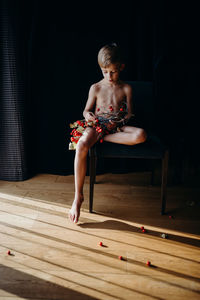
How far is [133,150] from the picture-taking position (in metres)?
1.79

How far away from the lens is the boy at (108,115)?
5.84ft

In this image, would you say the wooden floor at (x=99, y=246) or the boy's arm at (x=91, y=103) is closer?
the wooden floor at (x=99, y=246)

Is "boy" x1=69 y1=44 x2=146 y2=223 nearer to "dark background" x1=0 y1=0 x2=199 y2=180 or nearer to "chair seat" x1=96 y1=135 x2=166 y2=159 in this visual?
"chair seat" x1=96 y1=135 x2=166 y2=159

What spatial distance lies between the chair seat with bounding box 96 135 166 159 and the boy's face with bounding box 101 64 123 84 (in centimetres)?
48

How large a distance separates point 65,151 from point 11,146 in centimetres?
52

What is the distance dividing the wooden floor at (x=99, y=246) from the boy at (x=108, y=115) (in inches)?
9.0

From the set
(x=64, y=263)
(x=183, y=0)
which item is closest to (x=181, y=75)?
(x=183, y=0)

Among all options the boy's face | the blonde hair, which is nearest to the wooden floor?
the boy's face

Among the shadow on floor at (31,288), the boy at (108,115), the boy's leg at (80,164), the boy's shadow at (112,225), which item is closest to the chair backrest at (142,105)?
the boy at (108,115)

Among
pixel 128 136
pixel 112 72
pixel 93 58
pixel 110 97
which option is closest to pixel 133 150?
pixel 128 136

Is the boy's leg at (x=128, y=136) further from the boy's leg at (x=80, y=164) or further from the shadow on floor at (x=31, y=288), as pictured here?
the shadow on floor at (x=31, y=288)

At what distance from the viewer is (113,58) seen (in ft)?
5.84

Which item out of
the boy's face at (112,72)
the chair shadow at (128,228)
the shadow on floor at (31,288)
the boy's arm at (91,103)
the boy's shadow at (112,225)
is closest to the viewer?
the shadow on floor at (31,288)

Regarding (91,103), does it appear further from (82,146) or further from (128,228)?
(128,228)
